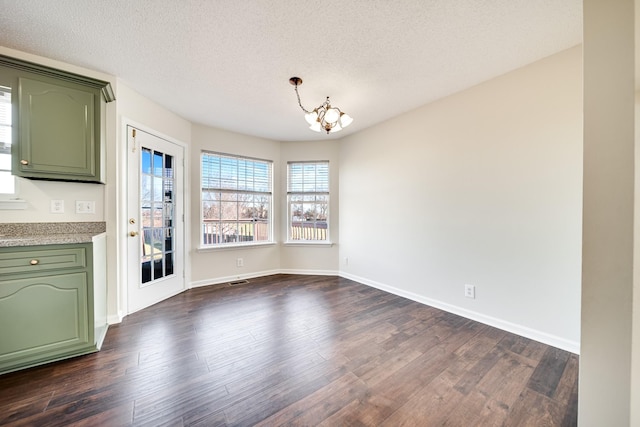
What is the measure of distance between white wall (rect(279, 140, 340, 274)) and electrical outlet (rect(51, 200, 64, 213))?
→ 2.79 meters

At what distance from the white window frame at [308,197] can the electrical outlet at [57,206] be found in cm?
289

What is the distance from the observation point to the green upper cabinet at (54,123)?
188 centimetres

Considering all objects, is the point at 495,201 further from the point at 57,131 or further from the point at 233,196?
the point at 57,131

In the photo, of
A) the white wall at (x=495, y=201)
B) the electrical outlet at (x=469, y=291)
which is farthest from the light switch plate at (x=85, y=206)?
the electrical outlet at (x=469, y=291)

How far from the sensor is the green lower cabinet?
5.43 ft

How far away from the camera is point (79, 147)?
6.91ft

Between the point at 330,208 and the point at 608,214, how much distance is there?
11.6 ft

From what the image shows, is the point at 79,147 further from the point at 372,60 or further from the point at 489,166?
the point at 489,166

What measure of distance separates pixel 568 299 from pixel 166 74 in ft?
13.6

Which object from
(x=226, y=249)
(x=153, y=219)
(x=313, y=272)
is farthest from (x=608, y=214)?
(x=226, y=249)

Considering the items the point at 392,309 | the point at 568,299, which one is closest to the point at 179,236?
the point at 392,309

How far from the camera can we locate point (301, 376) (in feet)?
5.49

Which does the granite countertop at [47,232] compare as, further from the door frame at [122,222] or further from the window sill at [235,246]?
the window sill at [235,246]

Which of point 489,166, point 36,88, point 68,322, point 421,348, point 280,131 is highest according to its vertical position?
point 280,131
